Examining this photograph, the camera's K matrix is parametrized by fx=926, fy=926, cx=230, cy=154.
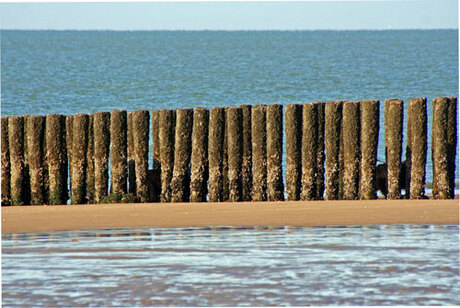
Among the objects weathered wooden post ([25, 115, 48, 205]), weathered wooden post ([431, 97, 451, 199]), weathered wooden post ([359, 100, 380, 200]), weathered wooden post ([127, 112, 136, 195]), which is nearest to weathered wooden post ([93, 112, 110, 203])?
weathered wooden post ([127, 112, 136, 195])

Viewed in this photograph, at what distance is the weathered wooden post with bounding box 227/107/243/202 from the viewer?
Answer: 12.9m

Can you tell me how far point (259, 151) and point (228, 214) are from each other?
1.28 meters

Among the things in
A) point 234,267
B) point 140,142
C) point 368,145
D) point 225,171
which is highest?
point 140,142

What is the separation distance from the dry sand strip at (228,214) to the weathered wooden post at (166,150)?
314mm

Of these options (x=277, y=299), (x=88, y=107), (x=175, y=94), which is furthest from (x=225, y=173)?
(x=175, y=94)

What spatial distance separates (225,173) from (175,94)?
3934 cm

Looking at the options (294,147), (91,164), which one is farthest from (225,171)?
(91,164)

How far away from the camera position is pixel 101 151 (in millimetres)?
13039

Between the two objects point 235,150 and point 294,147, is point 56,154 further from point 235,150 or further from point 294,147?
point 294,147

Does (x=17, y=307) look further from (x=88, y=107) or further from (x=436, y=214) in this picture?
(x=88, y=107)

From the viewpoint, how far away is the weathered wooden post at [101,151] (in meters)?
Answer: 13.0

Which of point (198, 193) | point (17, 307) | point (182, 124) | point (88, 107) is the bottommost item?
point (17, 307)

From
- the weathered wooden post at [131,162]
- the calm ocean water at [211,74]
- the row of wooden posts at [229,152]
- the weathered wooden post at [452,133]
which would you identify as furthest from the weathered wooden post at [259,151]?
the calm ocean water at [211,74]

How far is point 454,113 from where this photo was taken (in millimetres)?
12969
